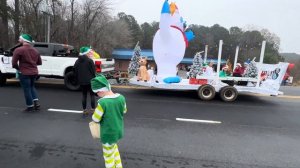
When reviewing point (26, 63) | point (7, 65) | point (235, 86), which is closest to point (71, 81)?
point (7, 65)

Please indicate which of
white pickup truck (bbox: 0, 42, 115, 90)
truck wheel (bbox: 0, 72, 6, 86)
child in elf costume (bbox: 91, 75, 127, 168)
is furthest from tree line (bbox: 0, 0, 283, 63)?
child in elf costume (bbox: 91, 75, 127, 168)

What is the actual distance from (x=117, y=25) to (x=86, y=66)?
1881 inches

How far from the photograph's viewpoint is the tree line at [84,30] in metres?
29.8

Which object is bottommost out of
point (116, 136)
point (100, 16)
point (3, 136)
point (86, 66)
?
point (3, 136)

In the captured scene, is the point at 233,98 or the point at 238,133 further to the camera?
the point at 233,98

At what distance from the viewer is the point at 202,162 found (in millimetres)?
4051

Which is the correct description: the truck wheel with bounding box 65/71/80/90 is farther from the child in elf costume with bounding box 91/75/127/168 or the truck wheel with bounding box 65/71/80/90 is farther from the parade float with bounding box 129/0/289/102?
the child in elf costume with bounding box 91/75/127/168

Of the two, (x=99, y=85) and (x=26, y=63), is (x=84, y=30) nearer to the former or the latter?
(x=26, y=63)

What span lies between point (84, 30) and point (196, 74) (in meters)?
33.0

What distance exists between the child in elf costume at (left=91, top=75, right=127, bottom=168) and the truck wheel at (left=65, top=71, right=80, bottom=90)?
264 inches

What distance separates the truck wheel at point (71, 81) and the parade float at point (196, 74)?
2.14 meters

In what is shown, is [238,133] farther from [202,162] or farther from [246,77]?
[246,77]

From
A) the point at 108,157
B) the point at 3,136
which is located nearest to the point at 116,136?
the point at 108,157

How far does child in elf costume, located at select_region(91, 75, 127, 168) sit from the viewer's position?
10.4ft
